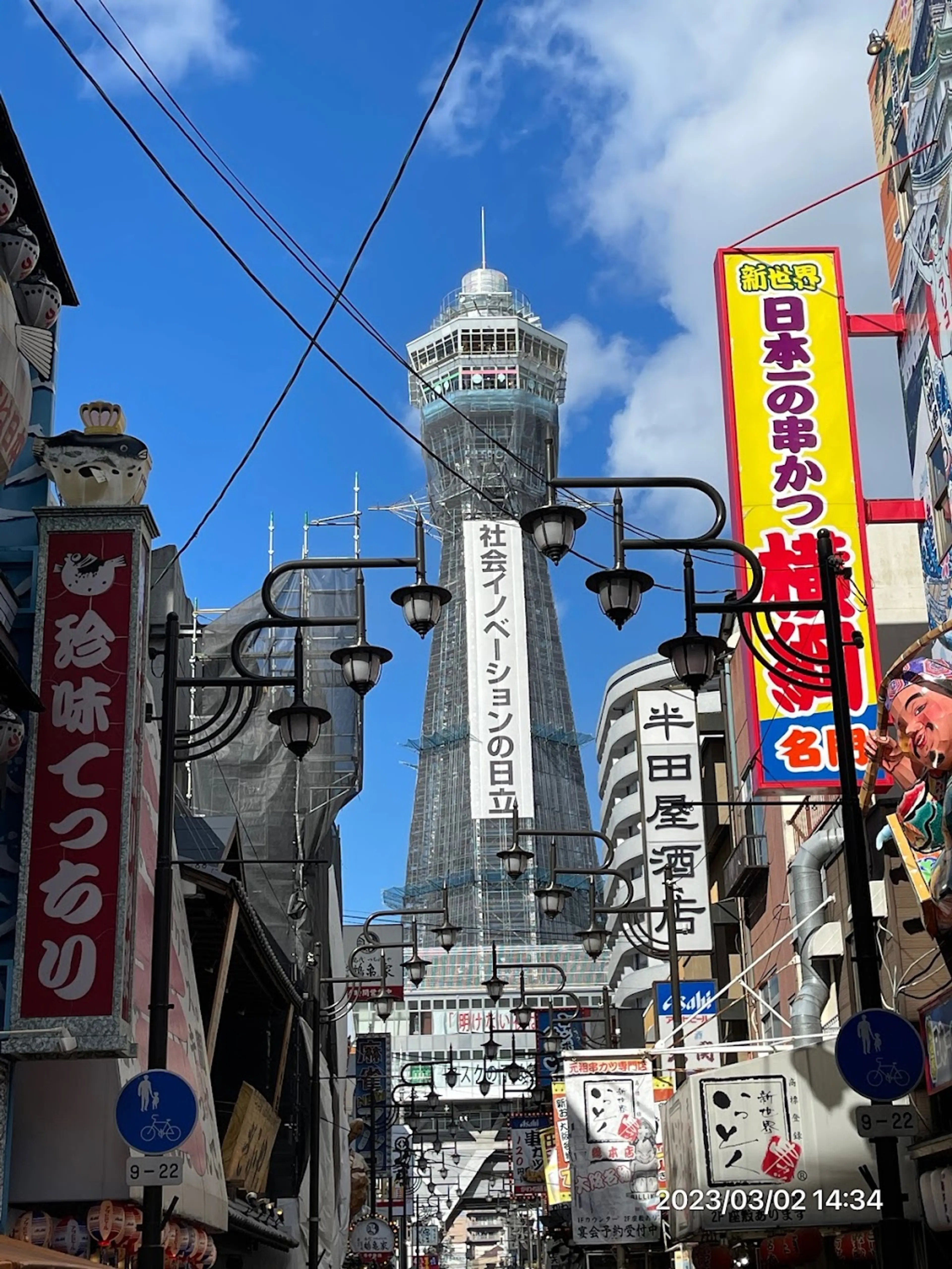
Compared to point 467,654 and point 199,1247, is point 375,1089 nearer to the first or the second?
point 199,1247

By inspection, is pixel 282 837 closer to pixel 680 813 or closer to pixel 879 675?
pixel 680 813

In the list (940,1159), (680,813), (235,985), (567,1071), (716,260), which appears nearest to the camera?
(940,1159)

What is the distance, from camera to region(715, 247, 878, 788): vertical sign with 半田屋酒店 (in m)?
23.0

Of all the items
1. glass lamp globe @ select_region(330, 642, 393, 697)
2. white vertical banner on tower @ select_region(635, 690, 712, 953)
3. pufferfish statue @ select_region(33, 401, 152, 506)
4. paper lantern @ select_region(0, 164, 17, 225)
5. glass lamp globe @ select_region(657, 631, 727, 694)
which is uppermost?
white vertical banner on tower @ select_region(635, 690, 712, 953)

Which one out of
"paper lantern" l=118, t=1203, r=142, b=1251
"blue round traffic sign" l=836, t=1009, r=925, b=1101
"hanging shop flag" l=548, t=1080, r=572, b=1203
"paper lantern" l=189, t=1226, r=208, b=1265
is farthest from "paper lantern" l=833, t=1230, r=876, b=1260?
"blue round traffic sign" l=836, t=1009, r=925, b=1101

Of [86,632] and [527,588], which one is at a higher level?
[527,588]

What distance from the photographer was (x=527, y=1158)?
184ft

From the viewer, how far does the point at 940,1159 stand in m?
16.8

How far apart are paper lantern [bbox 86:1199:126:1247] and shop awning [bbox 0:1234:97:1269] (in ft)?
8.94

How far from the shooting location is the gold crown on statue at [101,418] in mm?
18531

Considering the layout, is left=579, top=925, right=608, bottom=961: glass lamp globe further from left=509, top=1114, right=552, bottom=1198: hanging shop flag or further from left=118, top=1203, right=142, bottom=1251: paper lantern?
left=509, top=1114, right=552, bottom=1198: hanging shop flag

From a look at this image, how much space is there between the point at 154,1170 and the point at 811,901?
16.1 m

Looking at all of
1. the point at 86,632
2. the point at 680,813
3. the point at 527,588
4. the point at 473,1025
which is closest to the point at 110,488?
the point at 86,632

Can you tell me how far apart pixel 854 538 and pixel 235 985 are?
17.4 m
